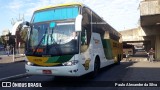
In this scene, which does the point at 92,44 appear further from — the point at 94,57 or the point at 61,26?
the point at 61,26

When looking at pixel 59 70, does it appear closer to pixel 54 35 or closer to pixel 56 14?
pixel 54 35

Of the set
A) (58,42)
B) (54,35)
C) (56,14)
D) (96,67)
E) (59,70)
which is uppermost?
(56,14)

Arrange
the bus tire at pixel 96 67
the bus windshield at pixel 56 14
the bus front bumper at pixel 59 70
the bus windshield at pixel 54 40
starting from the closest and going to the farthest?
the bus front bumper at pixel 59 70, the bus windshield at pixel 54 40, the bus windshield at pixel 56 14, the bus tire at pixel 96 67

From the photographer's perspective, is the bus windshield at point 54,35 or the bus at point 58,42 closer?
the bus at point 58,42

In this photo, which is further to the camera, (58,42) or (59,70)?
(58,42)

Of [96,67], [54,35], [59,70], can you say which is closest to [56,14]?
[54,35]

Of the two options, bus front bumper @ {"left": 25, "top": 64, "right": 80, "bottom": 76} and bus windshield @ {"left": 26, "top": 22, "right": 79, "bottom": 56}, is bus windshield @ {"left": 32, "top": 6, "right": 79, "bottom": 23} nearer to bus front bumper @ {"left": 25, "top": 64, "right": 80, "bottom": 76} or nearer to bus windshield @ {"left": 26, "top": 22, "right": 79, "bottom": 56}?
bus windshield @ {"left": 26, "top": 22, "right": 79, "bottom": 56}

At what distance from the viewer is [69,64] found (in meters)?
10.1

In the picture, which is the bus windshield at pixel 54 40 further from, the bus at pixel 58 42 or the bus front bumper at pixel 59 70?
the bus front bumper at pixel 59 70

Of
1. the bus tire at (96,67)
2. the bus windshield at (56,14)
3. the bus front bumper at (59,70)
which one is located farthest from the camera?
the bus tire at (96,67)

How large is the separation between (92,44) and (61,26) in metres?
2.51

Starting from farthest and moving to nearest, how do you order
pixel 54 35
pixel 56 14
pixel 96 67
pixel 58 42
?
pixel 96 67 < pixel 56 14 < pixel 54 35 < pixel 58 42

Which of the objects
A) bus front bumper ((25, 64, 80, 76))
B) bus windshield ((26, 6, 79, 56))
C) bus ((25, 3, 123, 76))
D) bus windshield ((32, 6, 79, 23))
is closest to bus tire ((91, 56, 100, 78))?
bus ((25, 3, 123, 76))

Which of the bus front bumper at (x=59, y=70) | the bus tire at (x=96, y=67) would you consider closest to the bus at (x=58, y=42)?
the bus front bumper at (x=59, y=70)
